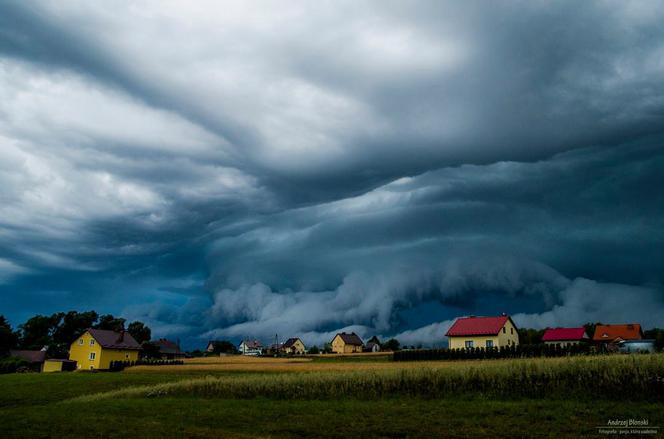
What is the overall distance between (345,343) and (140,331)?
70.3 metres

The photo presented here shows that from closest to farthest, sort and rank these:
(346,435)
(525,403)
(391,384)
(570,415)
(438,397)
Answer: (346,435) → (570,415) → (525,403) → (438,397) → (391,384)

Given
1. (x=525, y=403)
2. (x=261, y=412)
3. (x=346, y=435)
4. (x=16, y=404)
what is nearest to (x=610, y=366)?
(x=525, y=403)

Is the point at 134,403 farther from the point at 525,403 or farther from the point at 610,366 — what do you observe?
the point at 610,366

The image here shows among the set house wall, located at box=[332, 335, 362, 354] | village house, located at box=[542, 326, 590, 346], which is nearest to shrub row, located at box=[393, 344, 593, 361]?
village house, located at box=[542, 326, 590, 346]

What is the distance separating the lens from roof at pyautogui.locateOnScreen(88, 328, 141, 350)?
104438 mm

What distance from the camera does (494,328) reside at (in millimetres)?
85438

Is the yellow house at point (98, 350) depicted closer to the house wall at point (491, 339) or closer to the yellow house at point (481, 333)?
the yellow house at point (481, 333)

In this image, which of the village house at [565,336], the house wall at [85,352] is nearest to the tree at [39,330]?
the house wall at [85,352]

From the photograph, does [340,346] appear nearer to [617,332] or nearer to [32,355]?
[617,332]

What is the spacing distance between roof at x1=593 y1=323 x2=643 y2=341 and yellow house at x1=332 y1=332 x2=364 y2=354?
3315 inches

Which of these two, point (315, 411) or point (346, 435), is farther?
point (315, 411)

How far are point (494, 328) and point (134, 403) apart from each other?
223 ft

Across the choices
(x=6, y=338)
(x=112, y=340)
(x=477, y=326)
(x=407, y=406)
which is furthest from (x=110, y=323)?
(x=407, y=406)

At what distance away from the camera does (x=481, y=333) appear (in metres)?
85.1
